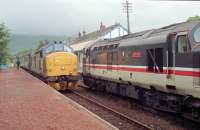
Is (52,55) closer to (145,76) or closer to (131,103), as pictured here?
(131,103)

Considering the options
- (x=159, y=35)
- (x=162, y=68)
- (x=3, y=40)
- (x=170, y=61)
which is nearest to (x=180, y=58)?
(x=170, y=61)

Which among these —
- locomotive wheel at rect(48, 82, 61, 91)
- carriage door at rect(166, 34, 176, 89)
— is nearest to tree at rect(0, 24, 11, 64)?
locomotive wheel at rect(48, 82, 61, 91)

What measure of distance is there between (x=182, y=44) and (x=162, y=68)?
1.83 m

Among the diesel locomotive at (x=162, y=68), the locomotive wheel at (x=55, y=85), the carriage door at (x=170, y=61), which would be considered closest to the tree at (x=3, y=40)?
the locomotive wheel at (x=55, y=85)

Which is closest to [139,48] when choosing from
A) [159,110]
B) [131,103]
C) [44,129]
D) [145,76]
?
[145,76]

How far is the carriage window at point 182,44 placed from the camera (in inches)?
559

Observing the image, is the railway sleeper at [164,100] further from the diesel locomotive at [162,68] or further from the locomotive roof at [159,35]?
the locomotive roof at [159,35]

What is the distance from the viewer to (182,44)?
567 inches

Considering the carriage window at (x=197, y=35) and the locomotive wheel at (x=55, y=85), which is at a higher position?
the carriage window at (x=197, y=35)

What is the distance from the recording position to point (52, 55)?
29.2 m

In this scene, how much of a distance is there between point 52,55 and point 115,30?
43.2 metres

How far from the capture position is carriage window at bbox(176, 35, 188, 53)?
46.6 feet

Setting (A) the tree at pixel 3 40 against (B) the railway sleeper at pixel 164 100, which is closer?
(B) the railway sleeper at pixel 164 100

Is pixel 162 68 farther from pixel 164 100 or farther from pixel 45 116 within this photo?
pixel 45 116
